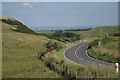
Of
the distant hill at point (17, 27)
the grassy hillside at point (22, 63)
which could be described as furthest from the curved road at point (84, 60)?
the distant hill at point (17, 27)

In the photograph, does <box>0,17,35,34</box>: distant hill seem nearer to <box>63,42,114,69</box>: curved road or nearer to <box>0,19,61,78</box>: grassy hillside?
<box>0,19,61,78</box>: grassy hillside

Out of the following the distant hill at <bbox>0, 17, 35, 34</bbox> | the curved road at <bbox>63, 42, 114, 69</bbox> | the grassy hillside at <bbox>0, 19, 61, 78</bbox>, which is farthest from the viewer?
the distant hill at <bbox>0, 17, 35, 34</bbox>

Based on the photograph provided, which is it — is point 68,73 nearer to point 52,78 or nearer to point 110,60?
point 52,78

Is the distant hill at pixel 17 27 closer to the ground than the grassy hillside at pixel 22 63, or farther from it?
farther from it

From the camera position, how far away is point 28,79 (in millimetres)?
15719

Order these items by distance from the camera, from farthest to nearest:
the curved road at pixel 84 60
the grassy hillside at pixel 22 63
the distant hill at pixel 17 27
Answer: the distant hill at pixel 17 27, the curved road at pixel 84 60, the grassy hillside at pixel 22 63

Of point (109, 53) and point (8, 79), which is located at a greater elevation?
point (109, 53)

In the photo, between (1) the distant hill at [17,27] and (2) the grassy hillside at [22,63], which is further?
(1) the distant hill at [17,27]

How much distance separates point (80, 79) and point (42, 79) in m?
3.40

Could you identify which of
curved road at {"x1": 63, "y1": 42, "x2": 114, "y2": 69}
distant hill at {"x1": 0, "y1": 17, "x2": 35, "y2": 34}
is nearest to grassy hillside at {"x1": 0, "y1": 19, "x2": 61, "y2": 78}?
curved road at {"x1": 63, "y1": 42, "x2": 114, "y2": 69}

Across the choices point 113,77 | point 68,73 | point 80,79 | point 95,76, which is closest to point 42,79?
point 68,73

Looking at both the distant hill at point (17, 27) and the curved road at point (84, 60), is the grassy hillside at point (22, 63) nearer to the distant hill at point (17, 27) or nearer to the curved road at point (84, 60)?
the curved road at point (84, 60)

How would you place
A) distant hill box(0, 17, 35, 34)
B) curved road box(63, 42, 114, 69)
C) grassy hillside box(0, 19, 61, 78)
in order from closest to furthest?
grassy hillside box(0, 19, 61, 78)
curved road box(63, 42, 114, 69)
distant hill box(0, 17, 35, 34)

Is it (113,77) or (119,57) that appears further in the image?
(119,57)
